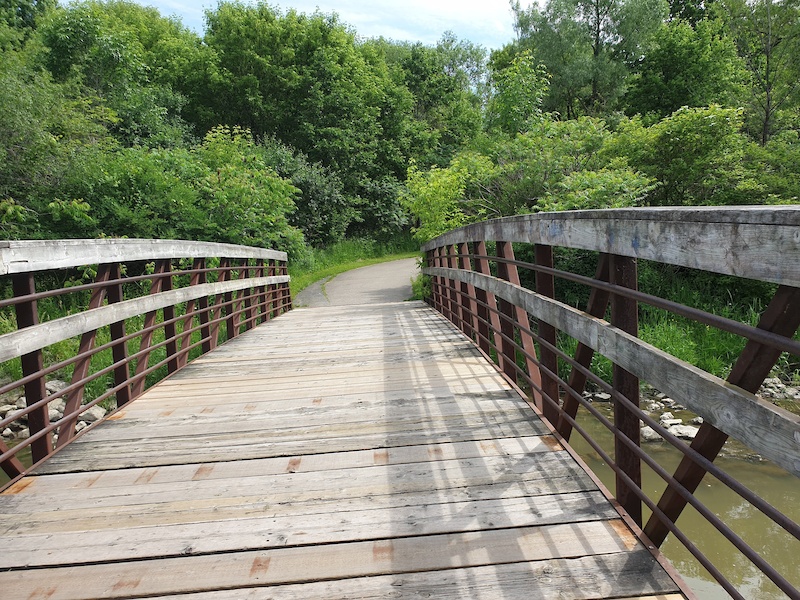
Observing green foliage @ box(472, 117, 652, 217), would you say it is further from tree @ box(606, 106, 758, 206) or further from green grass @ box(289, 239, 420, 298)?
green grass @ box(289, 239, 420, 298)

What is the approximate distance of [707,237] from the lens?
1494 millimetres

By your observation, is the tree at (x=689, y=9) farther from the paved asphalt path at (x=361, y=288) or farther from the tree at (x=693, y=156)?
the tree at (x=693, y=156)

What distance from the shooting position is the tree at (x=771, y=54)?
57.2ft

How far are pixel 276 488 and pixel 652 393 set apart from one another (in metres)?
7.22

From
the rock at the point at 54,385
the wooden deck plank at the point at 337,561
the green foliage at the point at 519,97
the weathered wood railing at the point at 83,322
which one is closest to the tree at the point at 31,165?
the rock at the point at 54,385

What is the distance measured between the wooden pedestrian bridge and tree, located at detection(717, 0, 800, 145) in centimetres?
1764

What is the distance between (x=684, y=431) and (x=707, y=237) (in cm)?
603

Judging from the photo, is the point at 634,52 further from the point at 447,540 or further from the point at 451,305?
the point at 447,540

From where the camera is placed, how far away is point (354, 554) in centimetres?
197

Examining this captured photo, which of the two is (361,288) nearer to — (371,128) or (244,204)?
(244,204)

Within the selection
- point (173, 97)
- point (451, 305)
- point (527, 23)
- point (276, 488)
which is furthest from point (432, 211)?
point (527, 23)

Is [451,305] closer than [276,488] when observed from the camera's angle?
No

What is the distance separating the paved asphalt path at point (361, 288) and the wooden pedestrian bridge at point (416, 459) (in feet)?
32.8

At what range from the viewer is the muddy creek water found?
4.17 meters
